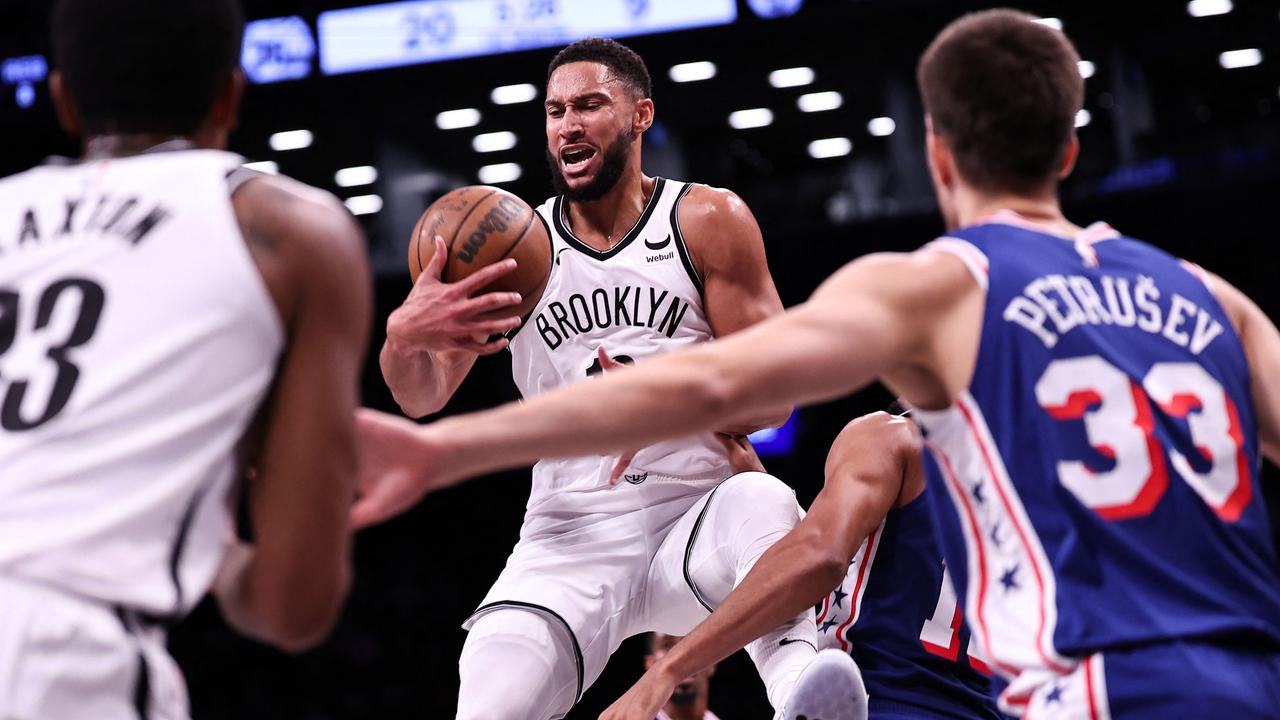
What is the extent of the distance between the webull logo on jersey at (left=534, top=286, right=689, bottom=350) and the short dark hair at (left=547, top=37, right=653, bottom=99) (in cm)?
84

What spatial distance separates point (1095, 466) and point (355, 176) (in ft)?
53.6

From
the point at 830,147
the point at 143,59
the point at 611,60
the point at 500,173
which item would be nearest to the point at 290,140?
the point at 500,173

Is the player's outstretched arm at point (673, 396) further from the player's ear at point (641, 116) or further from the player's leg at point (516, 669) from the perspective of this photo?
the player's ear at point (641, 116)

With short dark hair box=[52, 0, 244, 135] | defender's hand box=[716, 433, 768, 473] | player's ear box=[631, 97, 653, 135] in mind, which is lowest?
defender's hand box=[716, 433, 768, 473]

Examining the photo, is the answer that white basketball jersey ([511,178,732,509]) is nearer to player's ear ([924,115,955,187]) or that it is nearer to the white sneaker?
the white sneaker

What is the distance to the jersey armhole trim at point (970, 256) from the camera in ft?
7.47

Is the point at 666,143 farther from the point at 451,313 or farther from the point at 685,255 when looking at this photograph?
the point at 451,313

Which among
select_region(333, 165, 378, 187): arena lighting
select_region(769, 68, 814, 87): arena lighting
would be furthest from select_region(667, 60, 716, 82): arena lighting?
select_region(333, 165, 378, 187): arena lighting

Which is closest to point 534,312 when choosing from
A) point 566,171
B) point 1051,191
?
point 566,171

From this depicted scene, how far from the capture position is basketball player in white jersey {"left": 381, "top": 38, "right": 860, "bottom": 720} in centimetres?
409

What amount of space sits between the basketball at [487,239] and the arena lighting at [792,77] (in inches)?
415

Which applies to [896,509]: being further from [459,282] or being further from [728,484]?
[459,282]

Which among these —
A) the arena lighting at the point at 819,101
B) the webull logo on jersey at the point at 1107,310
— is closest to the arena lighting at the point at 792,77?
the arena lighting at the point at 819,101

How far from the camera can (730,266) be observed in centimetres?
451
